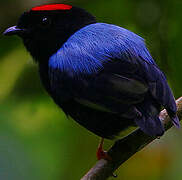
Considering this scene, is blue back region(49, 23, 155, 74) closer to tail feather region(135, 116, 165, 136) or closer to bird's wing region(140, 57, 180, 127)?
bird's wing region(140, 57, 180, 127)

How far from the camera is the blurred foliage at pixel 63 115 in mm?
4223

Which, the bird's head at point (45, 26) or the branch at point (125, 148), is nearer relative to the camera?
the branch at point (125, 148)

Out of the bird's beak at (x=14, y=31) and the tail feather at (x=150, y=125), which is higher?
the bird's beak at (x=14, y=31)

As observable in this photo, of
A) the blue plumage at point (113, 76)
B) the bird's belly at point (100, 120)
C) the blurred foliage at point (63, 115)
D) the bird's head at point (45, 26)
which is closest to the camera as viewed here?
the blue plumage at point (113, 76)

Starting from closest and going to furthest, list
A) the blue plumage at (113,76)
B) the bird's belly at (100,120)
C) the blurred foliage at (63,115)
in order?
1. the blue plumage at (113,76)
2. the bird's belly at (100,120)
3. the blurred foliage at (63,115)

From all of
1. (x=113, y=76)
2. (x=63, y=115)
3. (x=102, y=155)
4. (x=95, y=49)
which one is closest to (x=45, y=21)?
(x=95, y=49)

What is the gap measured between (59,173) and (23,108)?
2.20 feet

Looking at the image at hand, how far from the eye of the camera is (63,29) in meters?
4.55

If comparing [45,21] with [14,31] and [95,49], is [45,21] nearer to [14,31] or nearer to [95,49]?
[14,31]

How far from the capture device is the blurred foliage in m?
4.22

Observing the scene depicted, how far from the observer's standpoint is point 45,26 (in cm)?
458

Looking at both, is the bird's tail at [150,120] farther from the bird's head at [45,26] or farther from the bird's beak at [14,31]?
the bird's beak at [14,31]

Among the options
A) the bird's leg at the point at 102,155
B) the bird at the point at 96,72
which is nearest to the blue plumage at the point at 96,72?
the bird at the point at 96,72

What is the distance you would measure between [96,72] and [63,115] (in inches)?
36.8
